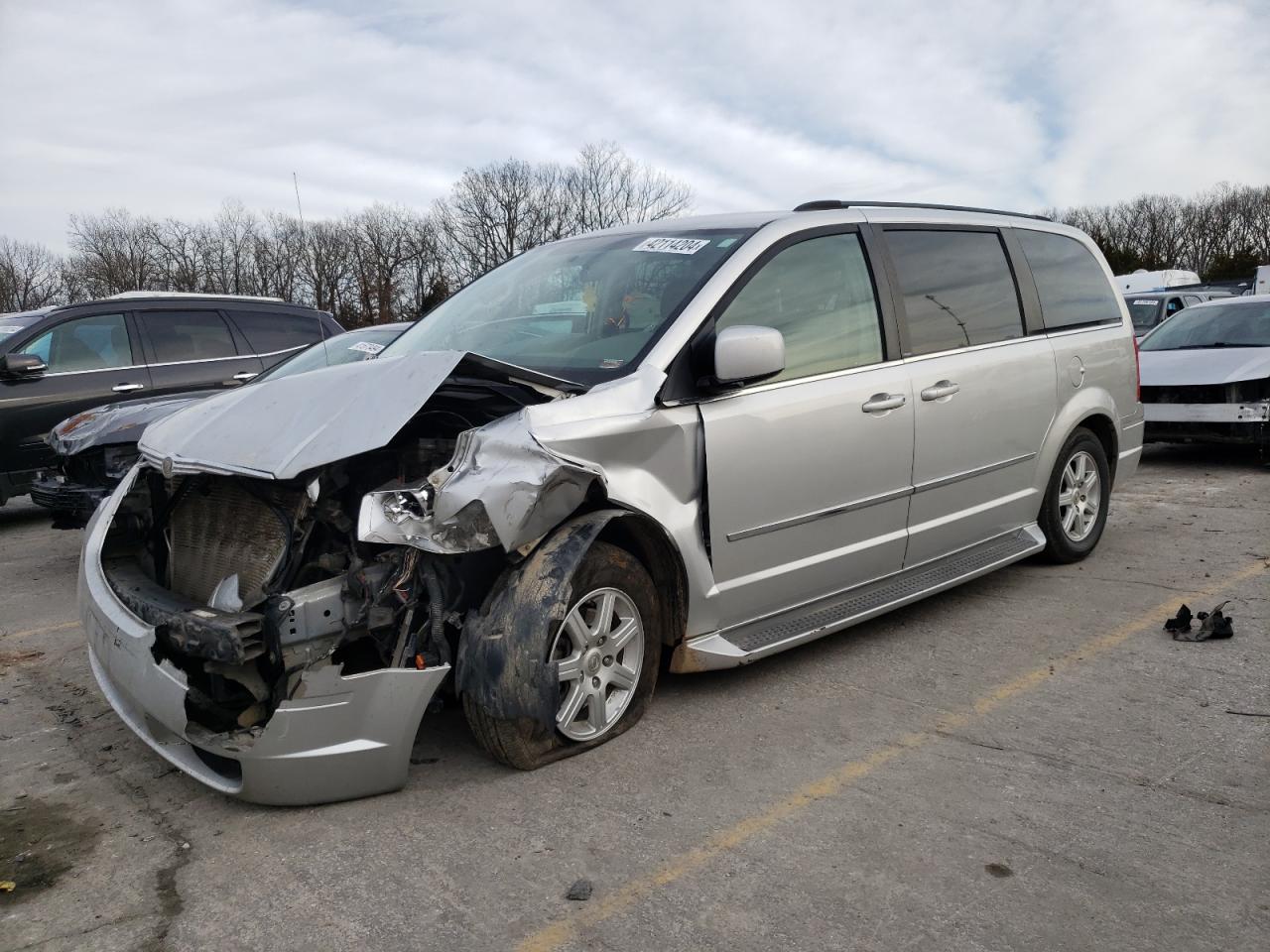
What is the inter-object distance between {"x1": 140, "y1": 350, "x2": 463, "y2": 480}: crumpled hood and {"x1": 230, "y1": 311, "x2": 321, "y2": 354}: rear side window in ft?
20.5

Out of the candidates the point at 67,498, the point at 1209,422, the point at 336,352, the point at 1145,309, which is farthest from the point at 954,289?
the point at 1145,309

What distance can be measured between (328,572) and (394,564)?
0.25 meters

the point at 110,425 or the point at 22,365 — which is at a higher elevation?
the point at 22,365

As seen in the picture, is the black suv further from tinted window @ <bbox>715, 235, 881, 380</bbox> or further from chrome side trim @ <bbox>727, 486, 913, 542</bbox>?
chrome side trim @ <bbox>727, 486, 913, 542</bbox>

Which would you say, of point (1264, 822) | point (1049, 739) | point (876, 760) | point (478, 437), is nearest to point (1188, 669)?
point (1049, 739)

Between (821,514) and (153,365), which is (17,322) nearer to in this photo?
(153,365)

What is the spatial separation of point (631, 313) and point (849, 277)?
1.00m

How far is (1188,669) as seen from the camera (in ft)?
13.6

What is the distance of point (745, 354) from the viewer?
3514 millimetres

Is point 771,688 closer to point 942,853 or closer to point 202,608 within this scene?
point 942,853

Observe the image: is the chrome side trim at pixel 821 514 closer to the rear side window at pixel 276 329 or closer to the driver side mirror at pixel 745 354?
the driver side mirror at pixel 745 354

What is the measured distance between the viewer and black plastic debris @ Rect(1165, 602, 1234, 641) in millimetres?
4461

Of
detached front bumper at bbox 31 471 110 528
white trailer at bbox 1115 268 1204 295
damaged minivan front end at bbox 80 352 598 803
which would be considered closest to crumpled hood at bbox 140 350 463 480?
damaged minivan front end at bbox 80 352 598 803

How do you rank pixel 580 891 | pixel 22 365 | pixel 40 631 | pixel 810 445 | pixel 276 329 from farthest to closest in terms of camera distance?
pixel 276 329 → pixel 22 365 → pixel 40 631 → pixel 810 445 → pixel 580 891
